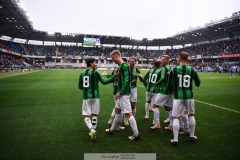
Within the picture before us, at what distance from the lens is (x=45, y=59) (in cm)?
7175

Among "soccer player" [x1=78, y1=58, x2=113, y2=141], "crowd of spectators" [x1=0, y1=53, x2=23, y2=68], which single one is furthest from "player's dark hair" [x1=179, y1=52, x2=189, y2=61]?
Answer: "crowd of spectators" [x1=0, y1=53, x2=23, y2=68]

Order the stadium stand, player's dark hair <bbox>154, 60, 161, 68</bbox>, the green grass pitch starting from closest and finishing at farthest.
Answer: the green grass pitch, player's dark hair <bbox>154, 60, 161, 68</bbox>, the stadium stand

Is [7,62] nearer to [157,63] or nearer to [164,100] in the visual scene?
[157,63]

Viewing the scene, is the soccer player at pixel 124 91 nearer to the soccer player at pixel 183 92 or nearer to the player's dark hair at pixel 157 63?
the soccer player at pixel 183 92

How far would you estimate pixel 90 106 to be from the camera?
512 cm

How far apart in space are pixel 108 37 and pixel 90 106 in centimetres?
6710

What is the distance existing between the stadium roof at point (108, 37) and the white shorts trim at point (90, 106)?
110ft

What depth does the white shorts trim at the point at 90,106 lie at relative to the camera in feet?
16.5

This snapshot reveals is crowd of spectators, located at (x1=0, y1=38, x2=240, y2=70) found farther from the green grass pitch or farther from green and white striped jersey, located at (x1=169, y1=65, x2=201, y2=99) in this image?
green and white striped jersey, located at (x1=169, y1=65, x2=201, y2=99)

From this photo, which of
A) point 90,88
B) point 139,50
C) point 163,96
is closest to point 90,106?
point 90,88

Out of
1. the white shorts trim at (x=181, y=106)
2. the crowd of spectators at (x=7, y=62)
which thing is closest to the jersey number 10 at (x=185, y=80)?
the white shorts trim at (x=181, y=106)

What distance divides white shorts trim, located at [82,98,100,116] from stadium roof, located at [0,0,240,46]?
33426mm

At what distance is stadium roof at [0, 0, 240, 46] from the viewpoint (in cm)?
3730

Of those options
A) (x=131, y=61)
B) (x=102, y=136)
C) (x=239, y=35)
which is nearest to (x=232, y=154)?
(x=102, y=136)
